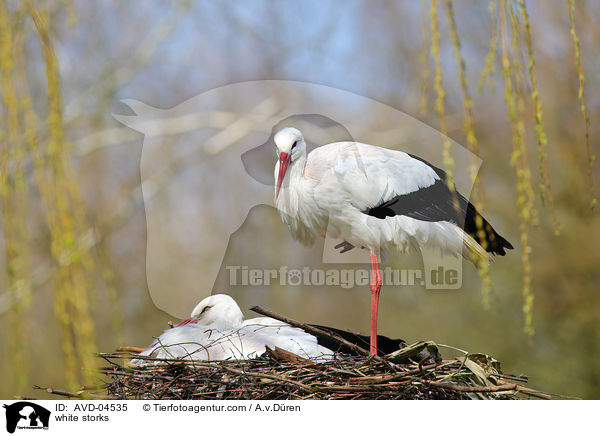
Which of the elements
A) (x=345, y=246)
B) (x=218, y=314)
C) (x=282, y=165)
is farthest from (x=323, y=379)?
(x=345, y=246)

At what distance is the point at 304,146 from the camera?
184 cm

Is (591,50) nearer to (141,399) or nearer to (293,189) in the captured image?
(293,189)

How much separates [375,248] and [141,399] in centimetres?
92

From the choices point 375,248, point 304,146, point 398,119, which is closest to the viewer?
point 304,146

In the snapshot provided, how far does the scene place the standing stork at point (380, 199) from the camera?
1874 millimetres

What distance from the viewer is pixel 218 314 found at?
1.77 meters

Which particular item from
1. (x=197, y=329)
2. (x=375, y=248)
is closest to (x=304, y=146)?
(x=375, y=248)

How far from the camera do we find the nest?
1.26m
